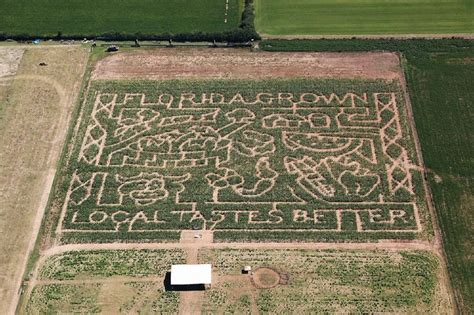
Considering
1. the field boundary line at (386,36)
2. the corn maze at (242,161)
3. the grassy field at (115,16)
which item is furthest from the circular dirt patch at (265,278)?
the grassy field at (115,16)

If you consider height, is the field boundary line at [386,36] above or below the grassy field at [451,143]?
above

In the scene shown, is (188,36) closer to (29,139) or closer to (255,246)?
(29,139)

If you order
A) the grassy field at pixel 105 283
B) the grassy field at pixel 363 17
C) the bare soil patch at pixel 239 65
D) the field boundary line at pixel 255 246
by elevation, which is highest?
the grassy field at pixel 363 17

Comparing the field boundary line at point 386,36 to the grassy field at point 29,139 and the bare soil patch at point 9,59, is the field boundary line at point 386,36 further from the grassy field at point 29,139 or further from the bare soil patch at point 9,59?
the bare soil patch at point 9,59

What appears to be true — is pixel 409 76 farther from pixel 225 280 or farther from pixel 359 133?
pixel 225 280

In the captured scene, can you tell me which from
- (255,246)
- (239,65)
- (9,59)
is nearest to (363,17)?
→ (239,65)

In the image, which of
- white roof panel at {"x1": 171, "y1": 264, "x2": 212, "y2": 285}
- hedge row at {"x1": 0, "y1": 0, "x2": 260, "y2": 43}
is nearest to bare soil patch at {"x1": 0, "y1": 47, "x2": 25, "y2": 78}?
hedge row at {"x1": 0, "y1": 0, "x2": 260, "y2": 43}

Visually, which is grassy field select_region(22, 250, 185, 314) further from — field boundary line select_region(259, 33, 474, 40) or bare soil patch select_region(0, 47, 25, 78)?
field boundary line select_region(259, 33, 474, 40)
